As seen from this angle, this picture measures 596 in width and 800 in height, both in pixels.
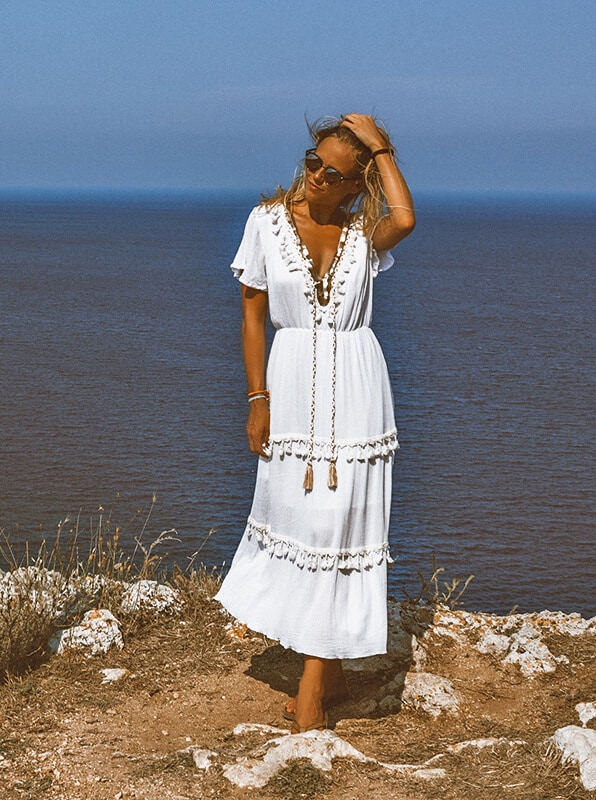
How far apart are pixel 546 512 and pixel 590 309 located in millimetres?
22272

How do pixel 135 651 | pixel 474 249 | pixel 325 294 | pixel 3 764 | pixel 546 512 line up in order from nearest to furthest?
pixel 3 764, pixel 325 294, pixel 135 651, pixel 546 512, pixel 474 249

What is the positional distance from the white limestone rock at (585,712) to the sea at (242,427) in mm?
1357

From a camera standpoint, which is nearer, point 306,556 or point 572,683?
point 306,556

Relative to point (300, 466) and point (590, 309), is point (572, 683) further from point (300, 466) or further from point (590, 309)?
point (590, 309)

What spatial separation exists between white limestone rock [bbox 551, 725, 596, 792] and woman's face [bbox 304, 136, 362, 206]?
241 cm

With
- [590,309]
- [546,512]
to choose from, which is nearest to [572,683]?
[546,512]

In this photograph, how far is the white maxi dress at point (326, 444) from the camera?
5160mm

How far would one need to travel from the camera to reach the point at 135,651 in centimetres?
609

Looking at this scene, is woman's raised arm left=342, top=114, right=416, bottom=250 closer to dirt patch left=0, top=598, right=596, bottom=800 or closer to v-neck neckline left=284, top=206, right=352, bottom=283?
v-neck neckline left=284, top=206, right=352, bottom=283

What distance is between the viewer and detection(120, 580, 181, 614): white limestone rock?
649 cm

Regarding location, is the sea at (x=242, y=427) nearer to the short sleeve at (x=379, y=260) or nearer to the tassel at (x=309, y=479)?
the tassel at (x=309, y=479)

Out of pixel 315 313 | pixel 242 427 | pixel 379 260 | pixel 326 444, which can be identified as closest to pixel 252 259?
pixel 315 313

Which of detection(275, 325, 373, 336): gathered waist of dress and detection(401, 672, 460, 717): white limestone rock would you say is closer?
detection(275, 325, 373, 336): gathered waist of dress

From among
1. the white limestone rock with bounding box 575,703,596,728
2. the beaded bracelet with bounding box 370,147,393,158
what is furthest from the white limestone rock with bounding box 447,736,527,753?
the beaded bracelet with bounding box 370,147,393,158
